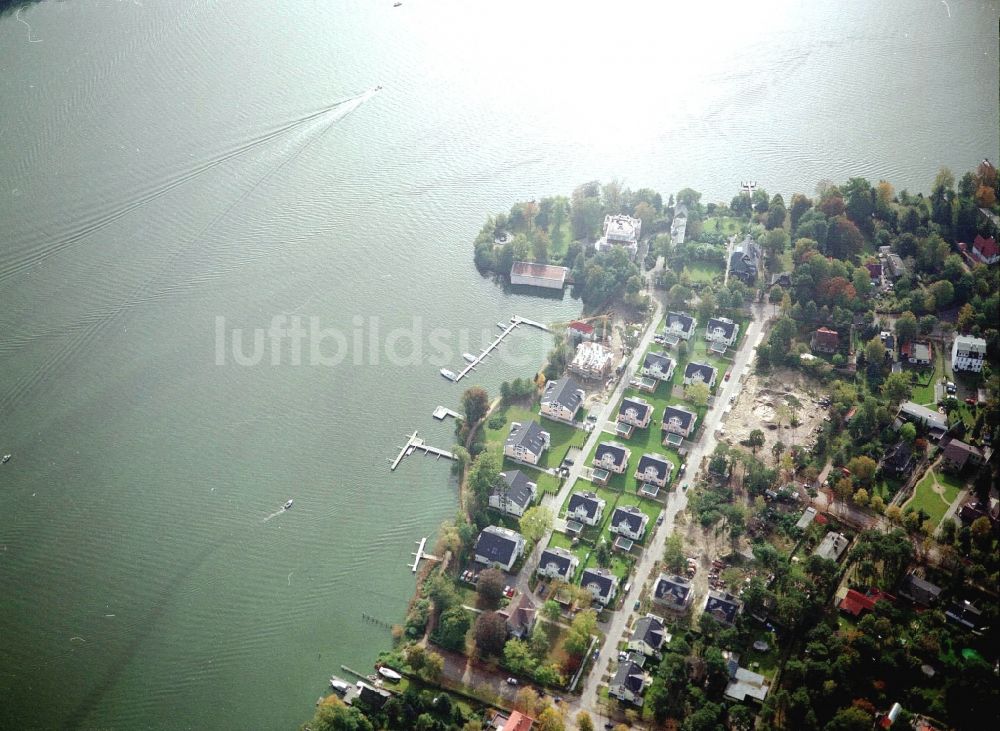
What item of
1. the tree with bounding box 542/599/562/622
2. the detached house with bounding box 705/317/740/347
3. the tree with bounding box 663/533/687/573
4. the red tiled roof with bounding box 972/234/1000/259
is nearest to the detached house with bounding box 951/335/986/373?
the red tiled roof with bounding box 972/234/1000/259

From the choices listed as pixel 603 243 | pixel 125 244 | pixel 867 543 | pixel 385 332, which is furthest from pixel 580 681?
pixel 125 244

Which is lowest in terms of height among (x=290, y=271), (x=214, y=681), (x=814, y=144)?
(x=214, y=681)

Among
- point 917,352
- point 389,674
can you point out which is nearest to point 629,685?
point 389,674

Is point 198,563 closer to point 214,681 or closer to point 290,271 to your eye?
point 214,681

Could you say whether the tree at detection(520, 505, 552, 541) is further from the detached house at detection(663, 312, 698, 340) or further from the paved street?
the detached house at detection(663, 312, 698, 340)

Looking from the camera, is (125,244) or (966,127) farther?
(966,127)
